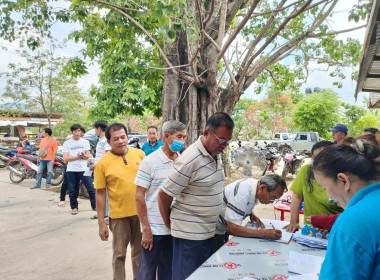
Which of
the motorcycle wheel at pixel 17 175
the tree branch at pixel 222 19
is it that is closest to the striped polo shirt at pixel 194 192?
the tree branch at pixel 222 19

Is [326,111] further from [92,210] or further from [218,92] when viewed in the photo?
[92,210]

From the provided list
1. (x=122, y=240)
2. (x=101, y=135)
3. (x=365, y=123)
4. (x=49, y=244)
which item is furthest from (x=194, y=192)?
(x=365, y=123)

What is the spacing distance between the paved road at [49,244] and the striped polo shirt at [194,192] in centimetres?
171

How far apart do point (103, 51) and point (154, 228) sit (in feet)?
18.4

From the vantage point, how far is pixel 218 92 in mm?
5934

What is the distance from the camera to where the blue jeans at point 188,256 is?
6.37ft

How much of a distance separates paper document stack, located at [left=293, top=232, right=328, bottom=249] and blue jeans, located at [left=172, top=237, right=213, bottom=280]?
2.56ft

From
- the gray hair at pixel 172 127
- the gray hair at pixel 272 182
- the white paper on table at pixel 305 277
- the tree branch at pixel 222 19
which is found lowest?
the white paper on table at pixel 305 277

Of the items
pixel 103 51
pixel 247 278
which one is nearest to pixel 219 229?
pixel 247 278

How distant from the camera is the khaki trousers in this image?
2.47 metres

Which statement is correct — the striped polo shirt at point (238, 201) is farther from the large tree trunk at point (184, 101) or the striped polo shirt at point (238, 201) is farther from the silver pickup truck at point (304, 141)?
the silver pickup truck at point (304, 141)

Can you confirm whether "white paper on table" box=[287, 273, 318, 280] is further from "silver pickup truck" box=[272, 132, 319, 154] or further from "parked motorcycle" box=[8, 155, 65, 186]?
"silver pickup truck" box=[272, 132, 319, 154]

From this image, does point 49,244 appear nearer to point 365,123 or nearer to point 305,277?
point 305,277

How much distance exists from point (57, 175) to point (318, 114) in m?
19.3
